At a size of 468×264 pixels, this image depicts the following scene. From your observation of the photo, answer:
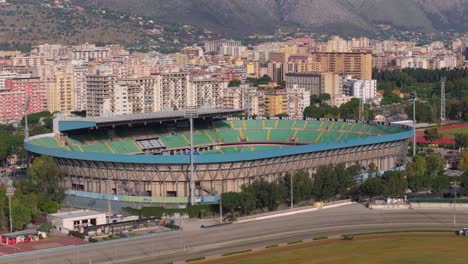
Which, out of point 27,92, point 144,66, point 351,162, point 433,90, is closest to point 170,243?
point 351,162

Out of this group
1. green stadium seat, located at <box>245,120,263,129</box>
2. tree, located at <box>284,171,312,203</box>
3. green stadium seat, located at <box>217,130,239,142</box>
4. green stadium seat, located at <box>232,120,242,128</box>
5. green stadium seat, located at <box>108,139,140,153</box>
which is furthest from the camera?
green stadium seat, located at <box>245,120,263,129</box>

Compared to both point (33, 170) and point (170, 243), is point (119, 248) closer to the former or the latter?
point (170, 243)

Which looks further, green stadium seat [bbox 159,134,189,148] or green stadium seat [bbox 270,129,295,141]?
green stadium seat [bbox 270,129,295,141]

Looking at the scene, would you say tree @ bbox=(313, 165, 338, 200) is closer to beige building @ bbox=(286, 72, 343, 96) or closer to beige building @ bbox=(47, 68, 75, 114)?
beige building @ bbox=(47, 68, 75, 114)

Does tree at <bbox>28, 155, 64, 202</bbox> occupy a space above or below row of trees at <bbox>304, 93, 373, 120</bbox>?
below

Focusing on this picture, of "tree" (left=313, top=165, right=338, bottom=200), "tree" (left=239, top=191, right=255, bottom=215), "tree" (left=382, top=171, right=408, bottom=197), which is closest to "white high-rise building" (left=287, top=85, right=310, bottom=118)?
"tree" (left=382, top=171, right=408, bottom=197)

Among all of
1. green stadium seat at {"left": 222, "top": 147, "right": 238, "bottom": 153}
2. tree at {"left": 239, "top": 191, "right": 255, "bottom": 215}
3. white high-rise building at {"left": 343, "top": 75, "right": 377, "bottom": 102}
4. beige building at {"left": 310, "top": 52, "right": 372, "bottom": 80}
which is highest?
beige building at {"left": 310, "top": 52, "right": 372, "bottom": 80}

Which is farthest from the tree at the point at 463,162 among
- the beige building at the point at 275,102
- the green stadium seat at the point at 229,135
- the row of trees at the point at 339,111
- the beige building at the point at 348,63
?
the beige building at the point at 348,63

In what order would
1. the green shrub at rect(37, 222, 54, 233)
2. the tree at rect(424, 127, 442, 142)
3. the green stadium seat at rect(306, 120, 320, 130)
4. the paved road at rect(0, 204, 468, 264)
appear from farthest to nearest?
1. the tree at rect(424, 127, 442, 142)
2. the green stadium seat at rect(306, 120, 320, 130)
3. the green shrub at rect(37, 222, 54, 233)
4. the paved road at rect(0, 204, 468, 264)
